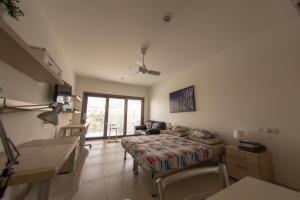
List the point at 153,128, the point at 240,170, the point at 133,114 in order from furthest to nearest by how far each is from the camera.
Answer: the point at 133,114
the point at 153,128
the point at 240,170

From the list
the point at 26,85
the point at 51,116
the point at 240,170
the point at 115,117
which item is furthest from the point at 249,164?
the point at 115,117

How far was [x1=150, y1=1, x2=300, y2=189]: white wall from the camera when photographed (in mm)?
2012

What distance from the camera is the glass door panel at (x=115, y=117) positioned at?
5895 millimetres

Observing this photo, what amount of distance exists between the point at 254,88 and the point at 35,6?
417cm

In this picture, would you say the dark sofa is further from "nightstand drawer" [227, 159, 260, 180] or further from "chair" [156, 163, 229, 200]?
"chair" [156, 163, 229, 200]

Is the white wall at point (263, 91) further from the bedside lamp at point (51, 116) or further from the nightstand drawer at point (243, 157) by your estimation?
the bedside lamp at point (51, 116)

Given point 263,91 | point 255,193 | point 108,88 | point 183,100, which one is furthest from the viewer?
point 108,88

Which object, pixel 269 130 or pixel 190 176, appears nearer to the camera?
pixel 190 176

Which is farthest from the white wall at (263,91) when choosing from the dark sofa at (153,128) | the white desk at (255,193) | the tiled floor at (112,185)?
the white desk at (255,193)

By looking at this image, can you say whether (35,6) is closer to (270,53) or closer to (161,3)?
(161,3)

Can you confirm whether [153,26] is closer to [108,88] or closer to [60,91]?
[60,91]

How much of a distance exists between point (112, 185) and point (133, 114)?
4535mm

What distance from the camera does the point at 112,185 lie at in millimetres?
2117

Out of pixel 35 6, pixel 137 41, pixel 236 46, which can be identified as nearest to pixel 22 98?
pixel 35 6
